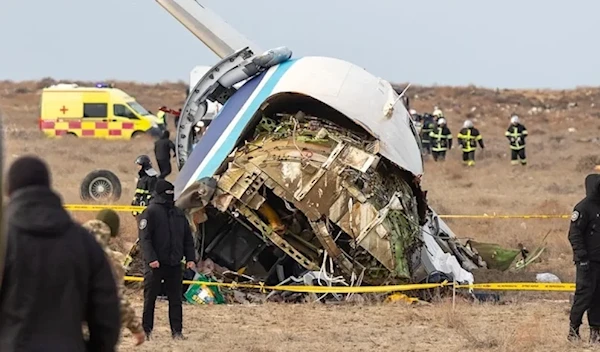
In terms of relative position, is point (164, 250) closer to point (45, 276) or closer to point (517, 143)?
point (45, 276)

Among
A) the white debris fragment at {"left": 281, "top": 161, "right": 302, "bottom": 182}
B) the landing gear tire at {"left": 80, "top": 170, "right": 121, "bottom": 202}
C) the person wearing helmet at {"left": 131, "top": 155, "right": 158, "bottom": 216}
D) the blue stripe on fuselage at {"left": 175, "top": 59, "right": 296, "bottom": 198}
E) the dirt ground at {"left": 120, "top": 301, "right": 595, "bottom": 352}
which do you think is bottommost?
the dirt ground at {"left": 120, "top": 301, "right": 595, "bottom": 352}

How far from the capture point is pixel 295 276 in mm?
12172

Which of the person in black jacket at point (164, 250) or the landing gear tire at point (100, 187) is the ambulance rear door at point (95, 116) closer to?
the landing gear tire at point (100, 187)

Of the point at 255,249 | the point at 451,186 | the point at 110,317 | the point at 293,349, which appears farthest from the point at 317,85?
the point at 451,186

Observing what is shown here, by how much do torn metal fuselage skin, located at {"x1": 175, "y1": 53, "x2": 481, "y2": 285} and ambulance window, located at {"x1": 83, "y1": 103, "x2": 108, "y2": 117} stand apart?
2387 cm

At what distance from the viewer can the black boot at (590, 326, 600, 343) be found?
30.7 ft

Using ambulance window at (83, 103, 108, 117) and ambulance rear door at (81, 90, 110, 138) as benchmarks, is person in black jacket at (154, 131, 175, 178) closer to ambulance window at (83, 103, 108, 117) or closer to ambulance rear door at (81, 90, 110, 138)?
ambulance rear door at (81, 90, 110, 138)

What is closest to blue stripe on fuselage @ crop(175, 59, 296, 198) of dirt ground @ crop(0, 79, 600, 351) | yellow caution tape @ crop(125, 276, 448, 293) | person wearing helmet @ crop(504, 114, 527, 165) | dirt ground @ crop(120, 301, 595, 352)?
yellow caution tape @ crop(125, 276, 448, 293)

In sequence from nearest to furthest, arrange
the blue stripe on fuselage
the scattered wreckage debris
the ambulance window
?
the scattered wreckage debris → the blue stripe on fuselage → the ambulance window

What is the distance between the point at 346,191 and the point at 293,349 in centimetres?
276

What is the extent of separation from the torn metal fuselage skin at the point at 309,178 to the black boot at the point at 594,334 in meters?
2.48

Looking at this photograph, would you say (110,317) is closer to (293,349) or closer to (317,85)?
(293,349)

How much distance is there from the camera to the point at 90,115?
36.5 metres

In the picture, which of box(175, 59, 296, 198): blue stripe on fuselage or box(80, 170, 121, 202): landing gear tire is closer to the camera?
box(175, 59, 296, 198): blue stripe on fuselage
